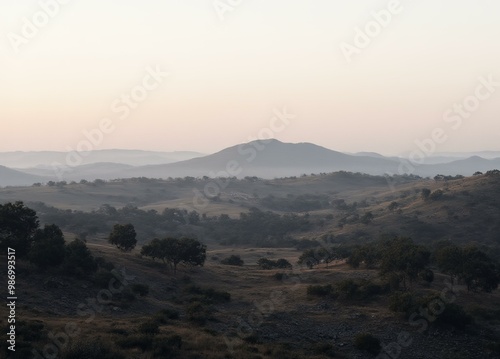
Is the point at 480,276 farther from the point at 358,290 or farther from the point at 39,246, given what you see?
the point at 39,246

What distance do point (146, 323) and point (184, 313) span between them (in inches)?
342

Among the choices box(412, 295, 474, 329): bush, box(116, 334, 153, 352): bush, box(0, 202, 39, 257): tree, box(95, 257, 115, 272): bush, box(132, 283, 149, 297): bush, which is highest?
box(0, 202, 39, 257): tree

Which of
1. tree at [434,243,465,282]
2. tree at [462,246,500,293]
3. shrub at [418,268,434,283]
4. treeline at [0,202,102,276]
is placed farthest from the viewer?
tree at [434,243,465,282]

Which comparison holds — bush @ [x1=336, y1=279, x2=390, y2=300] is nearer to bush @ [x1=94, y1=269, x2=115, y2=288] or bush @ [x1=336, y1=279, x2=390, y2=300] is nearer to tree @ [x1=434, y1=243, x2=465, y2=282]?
tree @ [x1=434, y1=243, x2=465, y2=282]

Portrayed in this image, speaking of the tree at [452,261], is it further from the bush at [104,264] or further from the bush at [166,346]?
the bush at [166,346]

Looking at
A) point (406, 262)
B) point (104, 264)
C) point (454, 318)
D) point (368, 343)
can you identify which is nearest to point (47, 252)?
point (104, 264)

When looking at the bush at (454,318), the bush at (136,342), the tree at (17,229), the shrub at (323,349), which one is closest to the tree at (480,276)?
the bush at (454,318)

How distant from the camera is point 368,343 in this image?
3133cm

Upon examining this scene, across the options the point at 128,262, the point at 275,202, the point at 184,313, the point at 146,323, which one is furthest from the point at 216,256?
the point at 275,202

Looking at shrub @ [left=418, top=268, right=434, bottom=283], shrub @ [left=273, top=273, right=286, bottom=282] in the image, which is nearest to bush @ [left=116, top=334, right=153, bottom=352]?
shrub @ [left=273, top=273, right=286, bottom=282]

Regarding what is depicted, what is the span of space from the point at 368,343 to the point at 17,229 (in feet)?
101

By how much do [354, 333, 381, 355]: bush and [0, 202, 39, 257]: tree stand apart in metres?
27.9

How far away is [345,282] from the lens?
44156 millimetres

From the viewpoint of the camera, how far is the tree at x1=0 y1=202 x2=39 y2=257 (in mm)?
41953
